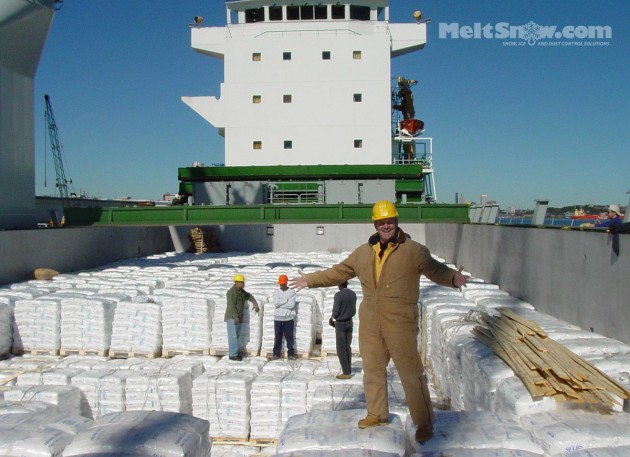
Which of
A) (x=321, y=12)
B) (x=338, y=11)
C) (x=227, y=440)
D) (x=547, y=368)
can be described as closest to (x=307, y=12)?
(x=321, y=12)

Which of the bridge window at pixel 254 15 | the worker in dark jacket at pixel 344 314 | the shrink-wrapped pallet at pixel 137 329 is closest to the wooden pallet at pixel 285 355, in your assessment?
the worker in dark jacket at pixel 344 314

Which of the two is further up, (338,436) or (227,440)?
(338,436)

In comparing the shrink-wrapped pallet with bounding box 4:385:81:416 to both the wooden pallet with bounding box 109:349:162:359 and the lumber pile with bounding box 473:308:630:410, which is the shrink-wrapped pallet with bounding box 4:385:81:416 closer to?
the wooden pallet with bounding box 109:349:162:359

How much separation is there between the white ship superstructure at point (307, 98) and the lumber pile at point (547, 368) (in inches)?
609

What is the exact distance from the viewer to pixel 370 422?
3896 millimetres

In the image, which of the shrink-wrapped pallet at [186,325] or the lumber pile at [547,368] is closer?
the lumber pile at [547,368]

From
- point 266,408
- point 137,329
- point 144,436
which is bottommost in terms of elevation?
point 266,408

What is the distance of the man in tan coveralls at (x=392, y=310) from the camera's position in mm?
3844

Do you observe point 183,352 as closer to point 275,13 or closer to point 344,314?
point 344,314

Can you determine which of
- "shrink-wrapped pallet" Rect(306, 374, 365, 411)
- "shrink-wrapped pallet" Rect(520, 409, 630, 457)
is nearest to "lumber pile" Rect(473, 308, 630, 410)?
"shrink-wrapped pallet" Rect(520, 409, 630, 457)

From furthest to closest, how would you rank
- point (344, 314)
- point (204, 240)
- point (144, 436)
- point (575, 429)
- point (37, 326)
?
point (204, 240) → point (37, 326) → point (344, 314) → point (144, 436) → point (575, 429)

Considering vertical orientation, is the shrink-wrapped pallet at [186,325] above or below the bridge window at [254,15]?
below

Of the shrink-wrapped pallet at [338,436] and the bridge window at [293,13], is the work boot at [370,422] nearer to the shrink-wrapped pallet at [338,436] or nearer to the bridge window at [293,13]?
the shrink-wrapped pallet at [338,436]

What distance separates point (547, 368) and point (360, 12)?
803 inches
